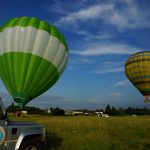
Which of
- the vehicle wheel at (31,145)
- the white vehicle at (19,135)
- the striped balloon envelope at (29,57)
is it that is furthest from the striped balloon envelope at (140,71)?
the vehicle wheel at (31,145)

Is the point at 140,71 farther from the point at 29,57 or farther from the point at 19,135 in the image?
the point at 19,135

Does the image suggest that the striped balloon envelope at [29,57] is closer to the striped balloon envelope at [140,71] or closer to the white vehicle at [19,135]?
the white vehicle at [19,135]

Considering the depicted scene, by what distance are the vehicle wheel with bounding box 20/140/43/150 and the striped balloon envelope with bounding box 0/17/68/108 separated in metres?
13.4

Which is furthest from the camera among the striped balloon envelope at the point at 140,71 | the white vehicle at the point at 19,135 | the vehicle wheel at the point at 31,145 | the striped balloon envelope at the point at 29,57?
the striped balloon envelope at the point at 140,71

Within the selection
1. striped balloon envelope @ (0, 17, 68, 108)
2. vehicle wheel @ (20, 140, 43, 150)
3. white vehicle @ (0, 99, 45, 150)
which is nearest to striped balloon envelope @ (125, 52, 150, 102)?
striped balloon envelope @ (0, 17, 68, 108)

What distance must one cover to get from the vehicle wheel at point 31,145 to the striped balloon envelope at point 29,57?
1341cm

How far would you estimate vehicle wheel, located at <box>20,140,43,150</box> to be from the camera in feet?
37.4

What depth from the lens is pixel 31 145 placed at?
38.1 ft

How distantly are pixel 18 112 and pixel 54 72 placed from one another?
14.5ft

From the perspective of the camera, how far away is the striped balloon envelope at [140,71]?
4897cm

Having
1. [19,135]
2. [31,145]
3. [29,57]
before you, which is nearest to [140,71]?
[29,57]

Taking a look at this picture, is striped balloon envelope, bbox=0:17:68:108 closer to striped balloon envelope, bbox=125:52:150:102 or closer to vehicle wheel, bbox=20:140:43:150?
vehicle wheel, bbox=20:140:43:150

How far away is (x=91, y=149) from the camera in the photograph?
14945 millimetres

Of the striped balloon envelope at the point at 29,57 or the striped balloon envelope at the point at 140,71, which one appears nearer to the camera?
the striped balloon envelope at the point at 29,57
